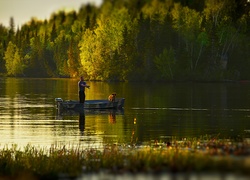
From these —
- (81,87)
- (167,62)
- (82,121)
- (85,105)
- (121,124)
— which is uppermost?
(167,62)

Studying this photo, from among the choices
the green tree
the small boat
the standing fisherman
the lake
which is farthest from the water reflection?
the green tree

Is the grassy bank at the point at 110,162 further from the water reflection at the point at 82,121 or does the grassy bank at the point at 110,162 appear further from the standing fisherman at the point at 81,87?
the standing fisherman at the point at 81,87

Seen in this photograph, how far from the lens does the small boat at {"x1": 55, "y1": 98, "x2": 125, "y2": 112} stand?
52.2 m

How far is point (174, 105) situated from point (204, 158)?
4233 centimetres

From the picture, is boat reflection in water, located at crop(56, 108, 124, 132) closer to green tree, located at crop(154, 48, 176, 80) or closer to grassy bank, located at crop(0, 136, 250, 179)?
grassy bank, located at crop(0, 136, 250, 179)

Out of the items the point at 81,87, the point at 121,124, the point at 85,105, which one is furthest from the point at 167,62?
the point at 121,124

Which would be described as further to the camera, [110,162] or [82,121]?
[82,121]

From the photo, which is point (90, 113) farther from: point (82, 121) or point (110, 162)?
point (110, 162)

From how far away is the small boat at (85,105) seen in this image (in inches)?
2053

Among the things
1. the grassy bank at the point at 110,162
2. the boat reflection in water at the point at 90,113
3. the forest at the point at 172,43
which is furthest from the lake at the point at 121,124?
the forest at the point at 172,43

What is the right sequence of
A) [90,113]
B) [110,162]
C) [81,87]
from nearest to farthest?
[110,162]
[90,113]
[81,87]

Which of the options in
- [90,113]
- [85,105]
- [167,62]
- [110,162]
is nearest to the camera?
[110,162]

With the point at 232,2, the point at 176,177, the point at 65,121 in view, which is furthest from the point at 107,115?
the point at 232,2

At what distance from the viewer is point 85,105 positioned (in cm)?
5325
